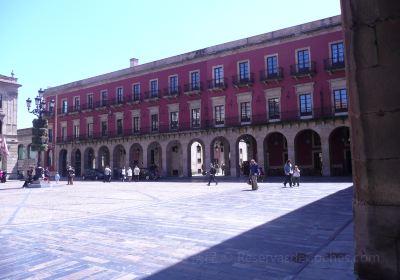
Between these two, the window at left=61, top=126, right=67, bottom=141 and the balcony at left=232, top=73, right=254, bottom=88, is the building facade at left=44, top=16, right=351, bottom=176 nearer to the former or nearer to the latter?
the balcony at left=232, top=73, right=254, bottom=88

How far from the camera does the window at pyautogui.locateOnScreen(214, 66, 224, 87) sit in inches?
1201

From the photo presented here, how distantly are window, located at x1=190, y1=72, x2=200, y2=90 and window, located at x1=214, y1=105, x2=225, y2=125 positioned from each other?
278 centimetres

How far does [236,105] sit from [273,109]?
Result: 11.0 feet

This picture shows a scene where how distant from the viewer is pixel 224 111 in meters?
30.2

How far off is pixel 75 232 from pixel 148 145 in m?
27.8

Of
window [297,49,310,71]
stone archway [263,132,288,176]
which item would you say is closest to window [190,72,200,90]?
stone archway [263,132,288,176]

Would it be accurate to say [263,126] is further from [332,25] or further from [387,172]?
[387,172]

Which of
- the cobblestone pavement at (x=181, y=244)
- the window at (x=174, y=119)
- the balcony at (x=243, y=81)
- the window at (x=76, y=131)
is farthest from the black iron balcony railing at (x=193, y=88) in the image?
the cobblestone pavement at (x=181, y=244)

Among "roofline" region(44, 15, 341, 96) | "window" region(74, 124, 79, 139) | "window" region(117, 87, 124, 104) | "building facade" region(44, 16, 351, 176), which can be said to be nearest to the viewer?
"building facade" region(44, 16, 351, 176)

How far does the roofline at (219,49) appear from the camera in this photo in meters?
25.8

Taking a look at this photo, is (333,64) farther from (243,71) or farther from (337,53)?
(243,71)

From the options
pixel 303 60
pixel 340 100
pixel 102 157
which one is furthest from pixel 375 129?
pixel 102 157

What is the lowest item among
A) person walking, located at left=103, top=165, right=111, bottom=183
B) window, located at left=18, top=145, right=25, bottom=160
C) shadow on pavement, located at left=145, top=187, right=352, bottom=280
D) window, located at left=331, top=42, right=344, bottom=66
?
shadow on pavement, located at left=145, top=187, right=352, bottom=280

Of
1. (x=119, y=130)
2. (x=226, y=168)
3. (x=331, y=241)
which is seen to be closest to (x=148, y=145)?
(x=119, y=130)
